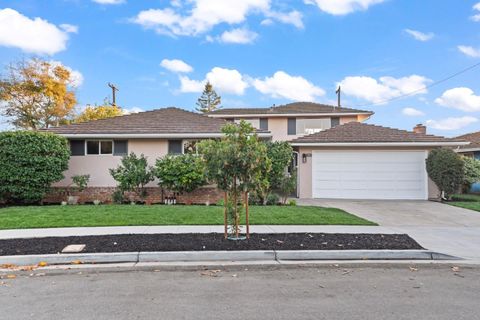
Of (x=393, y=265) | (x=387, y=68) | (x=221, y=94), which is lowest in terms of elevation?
(x=393, y=265)

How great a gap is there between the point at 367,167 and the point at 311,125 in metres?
9.52

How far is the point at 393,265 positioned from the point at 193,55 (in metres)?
18.9

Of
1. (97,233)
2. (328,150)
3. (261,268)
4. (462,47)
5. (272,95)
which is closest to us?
(261,268)

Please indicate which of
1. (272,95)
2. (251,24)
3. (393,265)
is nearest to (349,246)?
(393,265)

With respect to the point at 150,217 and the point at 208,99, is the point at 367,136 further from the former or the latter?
the point at 208,99

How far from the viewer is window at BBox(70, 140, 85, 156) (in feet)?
47.8

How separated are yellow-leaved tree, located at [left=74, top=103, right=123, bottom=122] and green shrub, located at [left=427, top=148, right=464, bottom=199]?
25.1 meters

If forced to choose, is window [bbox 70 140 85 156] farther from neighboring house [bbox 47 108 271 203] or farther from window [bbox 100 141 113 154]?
window [bbox 100 141 113 154]

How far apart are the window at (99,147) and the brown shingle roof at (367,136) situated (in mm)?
8579

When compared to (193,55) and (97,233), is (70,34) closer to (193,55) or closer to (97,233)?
(193,55)

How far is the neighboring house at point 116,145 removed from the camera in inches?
562

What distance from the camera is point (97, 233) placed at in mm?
7801

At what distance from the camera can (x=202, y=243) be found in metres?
6.83

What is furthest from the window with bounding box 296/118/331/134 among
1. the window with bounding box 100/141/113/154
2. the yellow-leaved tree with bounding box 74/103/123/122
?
the yellow-leaved tree with bounding box 74/103/123/122
